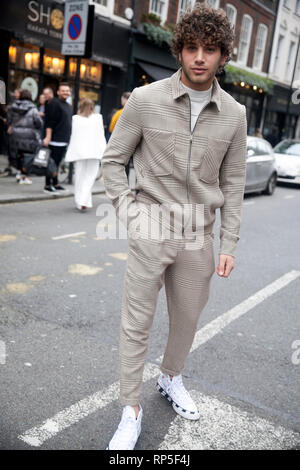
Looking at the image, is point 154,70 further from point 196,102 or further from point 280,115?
point 196,102

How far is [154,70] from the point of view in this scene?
687 inches

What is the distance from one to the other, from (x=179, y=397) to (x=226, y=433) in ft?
1.05

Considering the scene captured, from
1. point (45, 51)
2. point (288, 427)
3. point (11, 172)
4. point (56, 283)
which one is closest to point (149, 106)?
point (288, 427)

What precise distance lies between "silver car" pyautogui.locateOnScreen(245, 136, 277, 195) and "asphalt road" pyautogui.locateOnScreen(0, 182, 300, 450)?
237 inches

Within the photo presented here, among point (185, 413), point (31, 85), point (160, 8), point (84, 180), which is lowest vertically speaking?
point (185, 413)

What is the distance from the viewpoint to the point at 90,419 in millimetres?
2586

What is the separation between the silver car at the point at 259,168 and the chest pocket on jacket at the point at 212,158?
31.4 ft

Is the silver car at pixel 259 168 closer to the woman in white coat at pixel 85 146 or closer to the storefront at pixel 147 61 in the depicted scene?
the woman in white coat at pixel 85 146

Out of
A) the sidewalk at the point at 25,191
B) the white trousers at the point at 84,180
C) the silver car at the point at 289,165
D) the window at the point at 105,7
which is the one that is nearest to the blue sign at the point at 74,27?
the sidewalk at the point at 25,191

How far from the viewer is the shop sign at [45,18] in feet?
41.9

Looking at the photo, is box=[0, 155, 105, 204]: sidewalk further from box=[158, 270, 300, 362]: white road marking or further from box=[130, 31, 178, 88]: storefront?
box=[130, 31, 178, 88]: storefront

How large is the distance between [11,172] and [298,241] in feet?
22.1

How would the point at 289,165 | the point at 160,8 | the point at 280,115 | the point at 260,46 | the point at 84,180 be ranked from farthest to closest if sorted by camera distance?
1. the point at 280,115
2. the point at 260,46
3. the point at 160,8
4. the point at 289,165
5. the point at 84,180

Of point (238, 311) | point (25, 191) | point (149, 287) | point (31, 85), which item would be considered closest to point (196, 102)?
point (149, 287)
